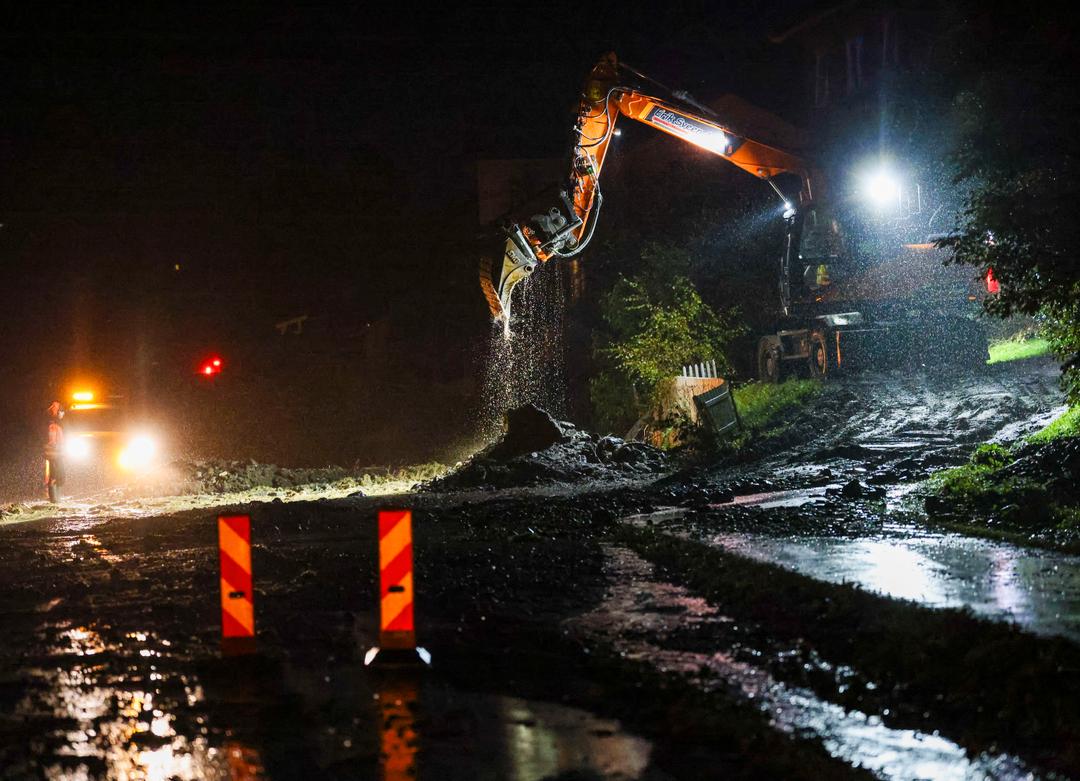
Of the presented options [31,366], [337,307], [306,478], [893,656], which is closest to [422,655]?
[893,656]

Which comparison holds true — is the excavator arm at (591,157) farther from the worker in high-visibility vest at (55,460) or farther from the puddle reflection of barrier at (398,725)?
the puddle reflection of barrier at (398,725)

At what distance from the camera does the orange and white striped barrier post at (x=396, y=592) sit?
7.35 m

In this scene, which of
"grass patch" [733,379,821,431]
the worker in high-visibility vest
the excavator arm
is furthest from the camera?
"grass patch" [733,379,821,431]

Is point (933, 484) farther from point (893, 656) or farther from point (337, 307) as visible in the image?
point (337, 307)

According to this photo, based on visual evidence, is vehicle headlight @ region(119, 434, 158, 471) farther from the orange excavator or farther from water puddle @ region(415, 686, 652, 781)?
water puddle @ region(415, 686, 652, 781)

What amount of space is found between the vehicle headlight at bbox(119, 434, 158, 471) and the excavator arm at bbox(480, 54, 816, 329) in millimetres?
8309

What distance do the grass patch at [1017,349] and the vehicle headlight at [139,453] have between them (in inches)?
700

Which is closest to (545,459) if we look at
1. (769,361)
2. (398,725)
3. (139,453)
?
(769,361)

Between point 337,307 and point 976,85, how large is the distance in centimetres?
3862

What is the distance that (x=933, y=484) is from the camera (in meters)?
15.3

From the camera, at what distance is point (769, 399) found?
2592 centimetres

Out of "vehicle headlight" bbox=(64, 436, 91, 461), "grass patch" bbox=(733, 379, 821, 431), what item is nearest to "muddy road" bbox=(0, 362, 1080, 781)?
"vehicle headlight" bbox=(64, 436, 91, 461)

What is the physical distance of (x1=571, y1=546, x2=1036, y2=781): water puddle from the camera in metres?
5.14

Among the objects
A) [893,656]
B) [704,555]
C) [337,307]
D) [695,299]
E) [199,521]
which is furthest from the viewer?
[337,307]
